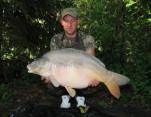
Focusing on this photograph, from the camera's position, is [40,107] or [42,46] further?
[42,46]

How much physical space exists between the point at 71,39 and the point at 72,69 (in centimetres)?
104

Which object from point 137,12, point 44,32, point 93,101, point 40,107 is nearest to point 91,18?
point 137,12

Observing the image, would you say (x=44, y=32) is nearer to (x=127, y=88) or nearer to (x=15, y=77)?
(x=15, y=77)

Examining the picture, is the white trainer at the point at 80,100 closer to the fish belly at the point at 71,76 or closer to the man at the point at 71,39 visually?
the man at the point at 71,39

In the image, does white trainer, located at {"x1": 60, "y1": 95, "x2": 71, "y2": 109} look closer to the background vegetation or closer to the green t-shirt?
the green t-shirt

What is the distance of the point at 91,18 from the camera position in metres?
8.88

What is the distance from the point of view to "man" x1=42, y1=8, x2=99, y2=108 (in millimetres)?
6000

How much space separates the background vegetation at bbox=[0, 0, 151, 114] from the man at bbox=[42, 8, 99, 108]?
1.05 metres

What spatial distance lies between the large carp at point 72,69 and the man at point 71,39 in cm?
69

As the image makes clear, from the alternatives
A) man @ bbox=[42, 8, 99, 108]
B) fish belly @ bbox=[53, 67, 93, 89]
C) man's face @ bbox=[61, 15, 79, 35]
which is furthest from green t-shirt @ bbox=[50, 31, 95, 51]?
fish belly @ bbox=[53, 67, 93, 89]

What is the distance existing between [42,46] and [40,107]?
1.71 meters

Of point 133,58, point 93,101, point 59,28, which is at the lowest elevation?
point 93,101

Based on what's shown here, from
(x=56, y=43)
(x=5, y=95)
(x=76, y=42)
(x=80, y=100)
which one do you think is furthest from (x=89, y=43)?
(x=5, y=95)

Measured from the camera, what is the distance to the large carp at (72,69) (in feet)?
17.3
